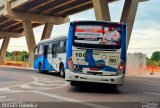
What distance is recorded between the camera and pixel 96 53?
52.4ft

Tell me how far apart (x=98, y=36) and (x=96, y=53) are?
2.36 ft

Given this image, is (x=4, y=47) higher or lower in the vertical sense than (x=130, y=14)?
lower

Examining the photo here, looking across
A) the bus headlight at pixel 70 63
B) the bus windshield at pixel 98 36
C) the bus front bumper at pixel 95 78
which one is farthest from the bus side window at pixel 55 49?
the bus front bumper at pixel 95 78

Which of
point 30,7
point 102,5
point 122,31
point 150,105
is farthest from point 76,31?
point 30,7

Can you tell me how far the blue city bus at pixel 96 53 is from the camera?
51.7 feet

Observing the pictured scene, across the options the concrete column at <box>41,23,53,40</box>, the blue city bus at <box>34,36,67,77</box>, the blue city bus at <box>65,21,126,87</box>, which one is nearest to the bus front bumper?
the blue city bus at <box>65,21,126,87</box>

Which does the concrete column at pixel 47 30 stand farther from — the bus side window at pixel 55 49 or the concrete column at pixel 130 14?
the bus side window at pixel 55 49

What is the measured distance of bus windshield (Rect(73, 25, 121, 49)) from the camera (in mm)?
15969

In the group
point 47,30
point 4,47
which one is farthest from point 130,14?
point 4,47

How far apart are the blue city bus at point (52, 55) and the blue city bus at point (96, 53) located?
30.3 feet

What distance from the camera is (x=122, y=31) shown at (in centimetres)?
1614

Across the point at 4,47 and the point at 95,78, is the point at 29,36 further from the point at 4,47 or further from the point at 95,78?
the point at 95,78

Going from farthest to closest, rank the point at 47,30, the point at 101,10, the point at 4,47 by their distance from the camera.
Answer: the point at 4,47 → the point at 47,30 → the point at 101,10

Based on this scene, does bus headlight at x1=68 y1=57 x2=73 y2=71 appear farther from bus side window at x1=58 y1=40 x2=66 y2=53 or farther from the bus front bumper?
bus side window at x1=58 y1=40 x2=66 y2=53
